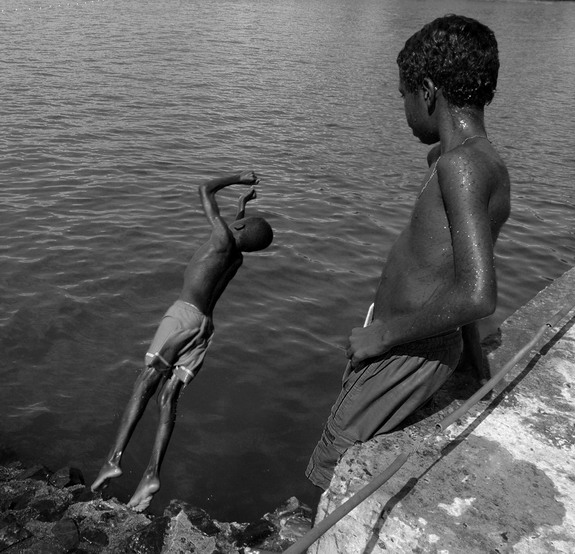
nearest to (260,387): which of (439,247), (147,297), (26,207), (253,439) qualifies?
(253,439)

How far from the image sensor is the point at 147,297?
788 cm

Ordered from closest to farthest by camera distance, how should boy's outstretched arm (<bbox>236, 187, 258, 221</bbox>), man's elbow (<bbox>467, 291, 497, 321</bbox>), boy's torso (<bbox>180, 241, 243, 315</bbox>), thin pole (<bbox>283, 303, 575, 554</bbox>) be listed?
thin pole (<bbox>283, 303, 575, 554</bbox>) < man's elbow (<bbox>467, 291, 497, 321</bbox>) < boy's torso (<bbox>180, 241, 243, 315</bbox>) < boy's outstretched arm (<bbox>236, 187, 258, 221</bbox>)

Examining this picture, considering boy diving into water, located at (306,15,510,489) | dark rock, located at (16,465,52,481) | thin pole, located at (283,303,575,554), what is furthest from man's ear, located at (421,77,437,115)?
dark rock, located at (16,465,52,481)

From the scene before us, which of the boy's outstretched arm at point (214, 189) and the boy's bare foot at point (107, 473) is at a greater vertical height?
the boy's outstretched arm at point (214, 189)

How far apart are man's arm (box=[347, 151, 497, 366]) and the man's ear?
0.37 meters

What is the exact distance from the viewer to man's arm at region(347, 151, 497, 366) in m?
2.74

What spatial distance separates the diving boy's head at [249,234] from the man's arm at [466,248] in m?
2.04

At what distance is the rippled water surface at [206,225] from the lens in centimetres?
600

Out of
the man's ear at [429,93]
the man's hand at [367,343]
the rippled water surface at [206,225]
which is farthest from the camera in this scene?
the rippled water surface at [206,225]

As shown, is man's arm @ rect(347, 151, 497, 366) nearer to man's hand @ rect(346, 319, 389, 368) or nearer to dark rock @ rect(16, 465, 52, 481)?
man's hand @ rect(346, 319, 389, 368)

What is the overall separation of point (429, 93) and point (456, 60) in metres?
0.20

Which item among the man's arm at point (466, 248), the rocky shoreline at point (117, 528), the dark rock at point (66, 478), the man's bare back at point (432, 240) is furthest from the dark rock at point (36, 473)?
the man's arm at point (466, 248)

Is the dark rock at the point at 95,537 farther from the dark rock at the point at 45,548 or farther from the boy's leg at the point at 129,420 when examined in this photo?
the boy's leg at the point at 129,420

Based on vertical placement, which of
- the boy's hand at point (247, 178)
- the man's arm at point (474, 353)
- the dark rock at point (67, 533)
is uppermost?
the boy's hand at point (247, 178)
